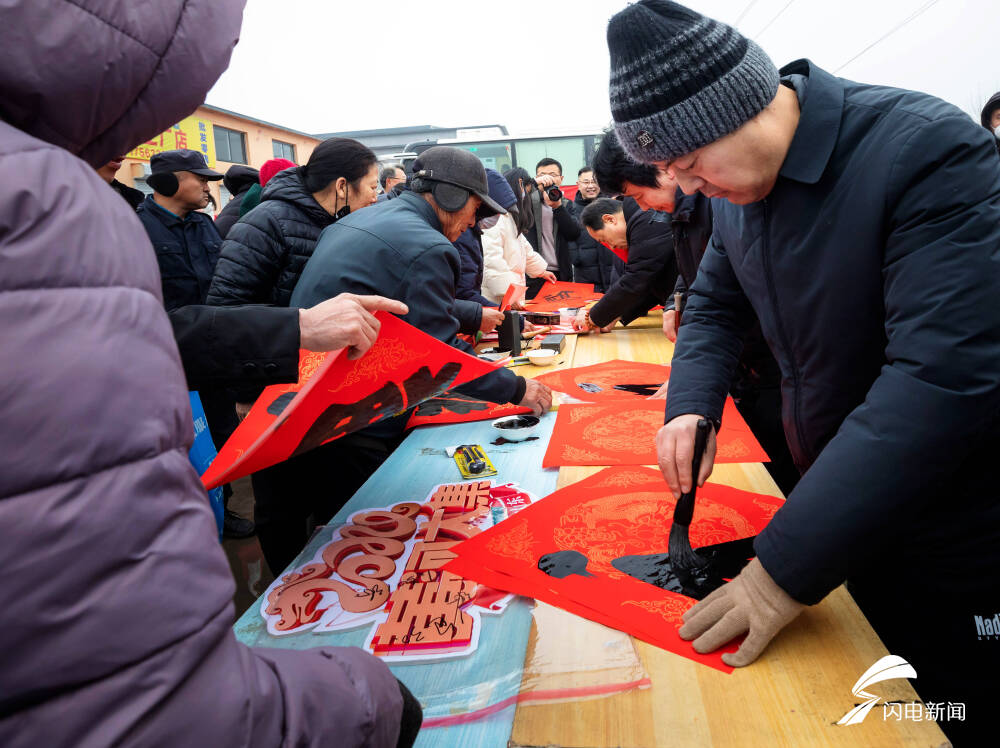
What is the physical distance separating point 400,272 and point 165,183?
240 cm

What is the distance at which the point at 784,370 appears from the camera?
3.46ft

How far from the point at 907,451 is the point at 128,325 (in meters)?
0.79

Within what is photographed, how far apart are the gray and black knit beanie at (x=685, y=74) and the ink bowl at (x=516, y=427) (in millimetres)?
978

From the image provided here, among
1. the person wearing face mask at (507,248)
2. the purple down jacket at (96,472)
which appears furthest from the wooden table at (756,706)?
the person wearing face mask at (507,248)

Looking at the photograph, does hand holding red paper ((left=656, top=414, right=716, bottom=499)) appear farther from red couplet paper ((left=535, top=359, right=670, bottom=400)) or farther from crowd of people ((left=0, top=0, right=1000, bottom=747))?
red couplet paper ((left=535, top=359, right=670, bottom=400))

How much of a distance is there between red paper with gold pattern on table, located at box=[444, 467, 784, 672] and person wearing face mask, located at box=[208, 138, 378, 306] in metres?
1.58

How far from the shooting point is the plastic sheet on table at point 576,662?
801mm

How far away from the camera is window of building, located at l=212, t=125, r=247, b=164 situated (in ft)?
55.7

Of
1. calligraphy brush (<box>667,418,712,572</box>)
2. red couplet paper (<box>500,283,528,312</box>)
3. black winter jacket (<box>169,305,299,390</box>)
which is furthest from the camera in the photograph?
red couplet paper (<box>500,283,528,312</box>)

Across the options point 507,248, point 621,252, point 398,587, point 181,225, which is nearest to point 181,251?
point 181,225

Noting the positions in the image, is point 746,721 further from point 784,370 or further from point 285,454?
point 285,454

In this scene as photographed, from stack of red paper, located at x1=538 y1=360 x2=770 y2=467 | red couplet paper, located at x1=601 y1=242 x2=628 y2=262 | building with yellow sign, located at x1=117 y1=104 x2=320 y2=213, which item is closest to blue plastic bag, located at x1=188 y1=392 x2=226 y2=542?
stack of red paper, located at x1=538 y1=360 x2=770 y2=467

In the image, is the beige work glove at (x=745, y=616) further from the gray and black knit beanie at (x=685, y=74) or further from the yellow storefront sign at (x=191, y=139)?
the yellow storefront sign at (x=191, y=139)

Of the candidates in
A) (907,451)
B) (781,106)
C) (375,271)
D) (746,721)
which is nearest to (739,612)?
(746,721)
